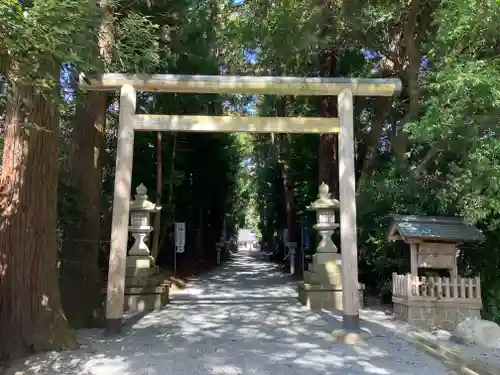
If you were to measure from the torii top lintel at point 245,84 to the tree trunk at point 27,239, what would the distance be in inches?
72.5

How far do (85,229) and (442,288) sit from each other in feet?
21.2

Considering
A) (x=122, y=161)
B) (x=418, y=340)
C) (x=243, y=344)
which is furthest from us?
(x=122, y=161)

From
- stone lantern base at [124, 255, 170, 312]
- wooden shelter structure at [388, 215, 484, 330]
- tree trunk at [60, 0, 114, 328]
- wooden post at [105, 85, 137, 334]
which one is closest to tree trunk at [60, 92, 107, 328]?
tree trunk at [60, 0, 114, 328]

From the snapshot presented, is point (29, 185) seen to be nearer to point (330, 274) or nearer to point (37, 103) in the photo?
point (37, 103)

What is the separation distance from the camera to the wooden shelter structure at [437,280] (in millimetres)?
8055

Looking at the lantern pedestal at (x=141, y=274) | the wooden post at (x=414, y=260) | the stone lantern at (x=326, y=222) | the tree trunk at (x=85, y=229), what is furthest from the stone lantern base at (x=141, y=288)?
the wooden post at (x=414, y=260)

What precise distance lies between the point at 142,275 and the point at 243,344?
4.35 meters

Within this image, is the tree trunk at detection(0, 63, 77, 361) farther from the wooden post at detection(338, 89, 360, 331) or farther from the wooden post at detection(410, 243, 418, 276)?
the wooden post at detection(410, 243, 418, 276)

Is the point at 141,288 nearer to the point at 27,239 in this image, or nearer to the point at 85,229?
the point at 85,229

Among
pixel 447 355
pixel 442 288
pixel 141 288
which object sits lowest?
pixel 447 355

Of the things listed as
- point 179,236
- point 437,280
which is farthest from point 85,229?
point 179,236

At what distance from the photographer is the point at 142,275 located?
10.2 meters

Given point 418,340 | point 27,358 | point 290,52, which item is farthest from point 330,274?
point 27,358

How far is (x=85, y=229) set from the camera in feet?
26.8
